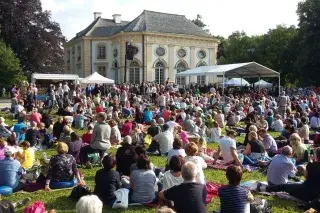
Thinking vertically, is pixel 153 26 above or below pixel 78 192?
above

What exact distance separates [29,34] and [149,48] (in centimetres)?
1280

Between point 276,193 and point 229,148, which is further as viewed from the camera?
point 229,148

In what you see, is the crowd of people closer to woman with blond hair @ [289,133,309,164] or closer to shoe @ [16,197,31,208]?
woman with blond hair @ [289,133,309,164]

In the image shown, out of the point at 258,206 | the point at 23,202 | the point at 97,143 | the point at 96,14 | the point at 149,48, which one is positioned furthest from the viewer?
the point at 96,14

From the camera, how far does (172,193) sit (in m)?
5.68

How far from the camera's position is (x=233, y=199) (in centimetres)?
568

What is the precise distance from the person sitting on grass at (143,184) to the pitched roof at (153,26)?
38.0 metres

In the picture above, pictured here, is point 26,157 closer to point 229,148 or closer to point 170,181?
point 170,181

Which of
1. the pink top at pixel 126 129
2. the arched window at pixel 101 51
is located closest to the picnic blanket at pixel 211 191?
the pink top at pixel 126 129

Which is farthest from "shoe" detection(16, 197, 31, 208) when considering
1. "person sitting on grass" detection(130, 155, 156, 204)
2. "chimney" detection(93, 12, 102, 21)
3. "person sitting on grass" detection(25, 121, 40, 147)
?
"chimney" detection(93, 12, 102, 21)

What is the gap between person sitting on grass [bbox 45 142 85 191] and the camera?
8117 mm

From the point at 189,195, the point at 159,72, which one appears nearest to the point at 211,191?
the point at 189,195

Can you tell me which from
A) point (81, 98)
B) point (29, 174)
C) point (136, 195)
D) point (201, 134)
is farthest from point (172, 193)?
point (81, 98)

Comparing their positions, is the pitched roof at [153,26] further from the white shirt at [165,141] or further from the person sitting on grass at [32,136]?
the white shirt at [165,141]
